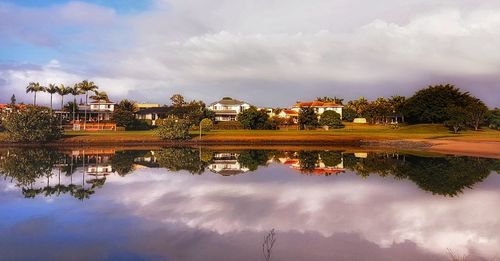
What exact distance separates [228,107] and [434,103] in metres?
60.9

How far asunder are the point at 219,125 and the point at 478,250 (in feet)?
312

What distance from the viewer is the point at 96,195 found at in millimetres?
26297

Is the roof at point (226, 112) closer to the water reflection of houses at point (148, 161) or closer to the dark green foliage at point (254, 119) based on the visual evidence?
the dark green foliage at point (254, 119)

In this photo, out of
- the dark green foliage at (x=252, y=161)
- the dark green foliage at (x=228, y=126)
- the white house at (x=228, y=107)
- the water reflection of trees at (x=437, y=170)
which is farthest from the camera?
the white house at (x=228, y=107)

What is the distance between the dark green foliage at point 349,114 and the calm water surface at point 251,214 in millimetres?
99414

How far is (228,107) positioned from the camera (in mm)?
137375

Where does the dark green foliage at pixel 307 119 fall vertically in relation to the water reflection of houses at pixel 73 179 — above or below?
above

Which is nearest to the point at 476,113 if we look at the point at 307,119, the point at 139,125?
the point at 307,119

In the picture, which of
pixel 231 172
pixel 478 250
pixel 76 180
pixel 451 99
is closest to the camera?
pixel 478 250

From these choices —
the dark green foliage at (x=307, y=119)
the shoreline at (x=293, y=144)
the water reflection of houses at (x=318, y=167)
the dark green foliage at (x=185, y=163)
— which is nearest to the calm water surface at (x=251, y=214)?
the water reflection of houses at (x=318, y=167)

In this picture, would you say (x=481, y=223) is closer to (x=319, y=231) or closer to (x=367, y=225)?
(x=367, y=225)

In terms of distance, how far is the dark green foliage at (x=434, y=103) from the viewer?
104938 millimetres

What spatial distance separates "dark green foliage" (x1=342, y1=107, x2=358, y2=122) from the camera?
455 feet

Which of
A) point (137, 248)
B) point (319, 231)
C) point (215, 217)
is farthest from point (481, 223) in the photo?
point (137, 248)
